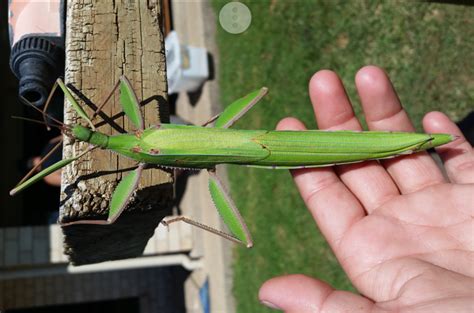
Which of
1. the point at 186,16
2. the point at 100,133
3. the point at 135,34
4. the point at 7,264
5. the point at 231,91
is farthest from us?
the point at 186,16

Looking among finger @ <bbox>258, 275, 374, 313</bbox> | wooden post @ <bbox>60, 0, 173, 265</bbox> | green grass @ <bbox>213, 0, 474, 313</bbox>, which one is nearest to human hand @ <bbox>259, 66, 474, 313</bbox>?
finger @ <bbox>258, 275, 374, 313</bbox>

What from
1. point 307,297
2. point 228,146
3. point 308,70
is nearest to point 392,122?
point 228,146

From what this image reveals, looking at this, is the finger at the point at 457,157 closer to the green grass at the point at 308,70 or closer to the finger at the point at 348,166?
the finger at the point at 348,166

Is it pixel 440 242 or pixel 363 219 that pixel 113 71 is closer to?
pixel 363 219

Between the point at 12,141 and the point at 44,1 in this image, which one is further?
the point at 12,141

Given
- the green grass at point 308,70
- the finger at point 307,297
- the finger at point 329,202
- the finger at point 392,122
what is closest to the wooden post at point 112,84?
the finger at point 307,297

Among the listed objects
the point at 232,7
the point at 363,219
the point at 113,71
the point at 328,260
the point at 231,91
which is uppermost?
the point at 232,7

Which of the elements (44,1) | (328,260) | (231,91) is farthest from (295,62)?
(44,1)
